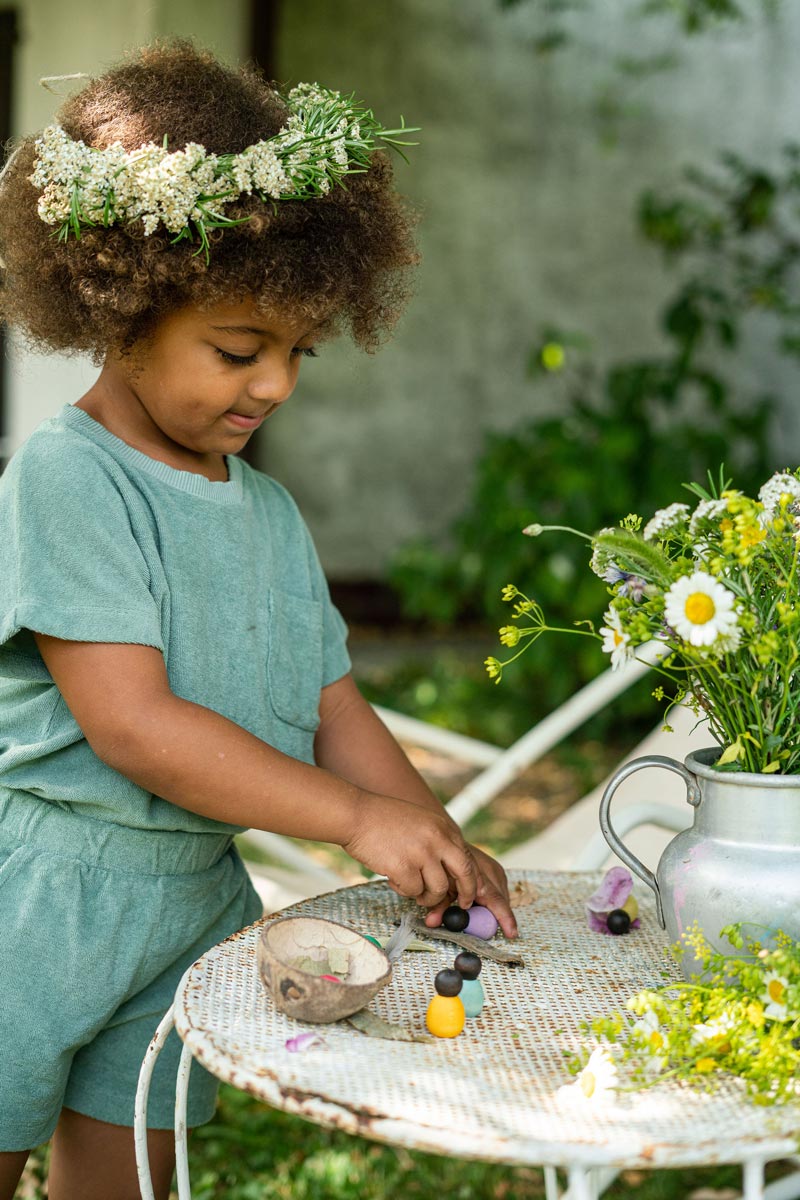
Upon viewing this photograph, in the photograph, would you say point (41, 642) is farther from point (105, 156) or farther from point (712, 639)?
point (712, 639)

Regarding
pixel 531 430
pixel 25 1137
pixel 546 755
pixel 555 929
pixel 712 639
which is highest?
pixel 712 639

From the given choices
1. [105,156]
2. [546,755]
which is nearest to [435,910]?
[105,156]

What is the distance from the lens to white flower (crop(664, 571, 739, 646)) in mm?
1044

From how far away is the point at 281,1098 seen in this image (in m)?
0.97

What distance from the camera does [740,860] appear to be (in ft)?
3.69

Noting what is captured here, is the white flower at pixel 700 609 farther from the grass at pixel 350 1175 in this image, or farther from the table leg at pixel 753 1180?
the grass at pixel 350 1175

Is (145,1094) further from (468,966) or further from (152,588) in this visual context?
(152,588)

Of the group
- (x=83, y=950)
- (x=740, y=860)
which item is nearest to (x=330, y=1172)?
(x=83, y=950)

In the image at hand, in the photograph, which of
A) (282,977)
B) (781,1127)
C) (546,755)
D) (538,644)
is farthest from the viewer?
(546,755)

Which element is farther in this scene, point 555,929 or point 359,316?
point 359,316

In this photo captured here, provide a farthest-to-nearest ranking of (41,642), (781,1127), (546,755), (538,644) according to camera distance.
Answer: (546,755) → (538,644) → (41,642) → (781,1127)

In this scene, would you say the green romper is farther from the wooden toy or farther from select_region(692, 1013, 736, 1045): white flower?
select_region(692, 1013, 736, 1045): white flower

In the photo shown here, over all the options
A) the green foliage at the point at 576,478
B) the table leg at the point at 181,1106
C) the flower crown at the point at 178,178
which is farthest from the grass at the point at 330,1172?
the green foliage at the point at 576,478

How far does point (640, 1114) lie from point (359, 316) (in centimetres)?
97
